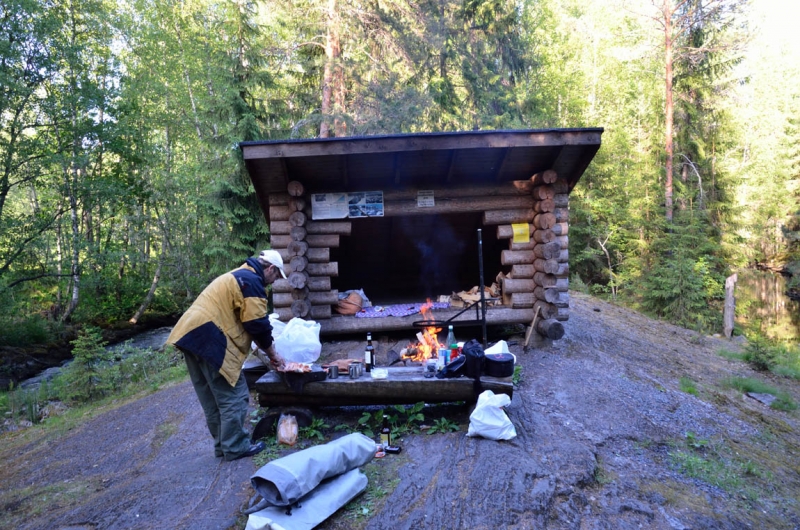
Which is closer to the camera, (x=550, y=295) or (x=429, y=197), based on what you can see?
(x=550, y=295)

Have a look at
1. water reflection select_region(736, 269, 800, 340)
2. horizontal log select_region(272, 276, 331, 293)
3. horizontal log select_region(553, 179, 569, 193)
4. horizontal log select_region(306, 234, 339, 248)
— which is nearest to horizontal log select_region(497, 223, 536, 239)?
horizontal log select_region(553, 179, 569, 193)

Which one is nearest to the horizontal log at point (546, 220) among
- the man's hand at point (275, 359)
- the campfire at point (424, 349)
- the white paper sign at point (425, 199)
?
the white paper sign at point (425, 199)

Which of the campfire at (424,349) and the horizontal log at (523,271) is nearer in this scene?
the campfire at (424,349)

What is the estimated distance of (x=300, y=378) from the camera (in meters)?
4.64

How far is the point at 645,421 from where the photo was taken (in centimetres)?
524

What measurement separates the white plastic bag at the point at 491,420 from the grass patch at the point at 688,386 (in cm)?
378

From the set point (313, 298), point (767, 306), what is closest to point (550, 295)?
point (313, 298)

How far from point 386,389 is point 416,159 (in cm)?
373

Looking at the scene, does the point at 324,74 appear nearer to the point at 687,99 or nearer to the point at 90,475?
the point at 90,475

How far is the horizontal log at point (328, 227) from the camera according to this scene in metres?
7.74

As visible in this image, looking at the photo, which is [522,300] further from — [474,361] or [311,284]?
[311,284]

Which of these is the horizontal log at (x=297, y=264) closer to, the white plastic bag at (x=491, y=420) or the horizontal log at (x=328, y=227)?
the horizontal log at (x=328, y=227)

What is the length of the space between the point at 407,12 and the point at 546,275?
10817 millimetres

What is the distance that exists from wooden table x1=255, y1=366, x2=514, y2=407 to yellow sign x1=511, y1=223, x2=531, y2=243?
3556 mm
